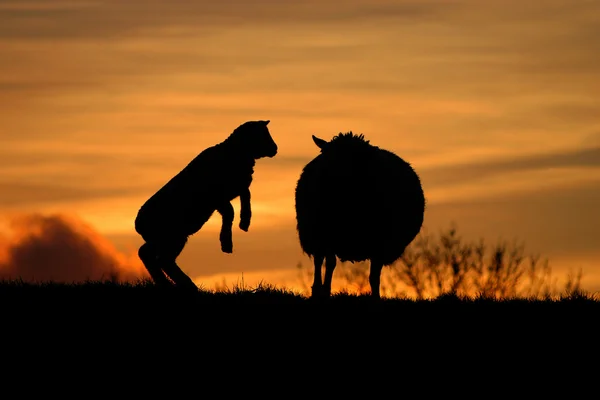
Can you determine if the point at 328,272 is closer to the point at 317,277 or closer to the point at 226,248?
the point at 317,277

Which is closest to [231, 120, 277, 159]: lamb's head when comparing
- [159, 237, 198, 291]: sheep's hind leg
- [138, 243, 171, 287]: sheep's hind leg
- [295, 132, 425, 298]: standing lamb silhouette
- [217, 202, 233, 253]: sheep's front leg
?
[217, 202, 233, 253]: sheep's front leg

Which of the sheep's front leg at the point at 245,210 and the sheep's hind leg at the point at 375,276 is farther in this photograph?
the sheep's hind leg at the point at 375,276

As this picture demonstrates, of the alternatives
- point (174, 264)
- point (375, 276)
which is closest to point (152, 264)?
point (174, 264)

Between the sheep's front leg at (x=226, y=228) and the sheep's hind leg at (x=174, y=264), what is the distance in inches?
18.3

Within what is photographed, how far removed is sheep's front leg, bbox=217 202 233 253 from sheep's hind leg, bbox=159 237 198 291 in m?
0.47

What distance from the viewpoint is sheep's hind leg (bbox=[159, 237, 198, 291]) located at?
43.8ft

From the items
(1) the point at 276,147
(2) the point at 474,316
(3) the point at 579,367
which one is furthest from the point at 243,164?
(3) the point at 579,367

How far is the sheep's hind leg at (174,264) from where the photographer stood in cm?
1335

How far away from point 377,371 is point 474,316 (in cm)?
217

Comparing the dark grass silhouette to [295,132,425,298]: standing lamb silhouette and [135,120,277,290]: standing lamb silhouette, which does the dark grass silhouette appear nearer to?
[135,120,277,290]: standing lamb silhouette

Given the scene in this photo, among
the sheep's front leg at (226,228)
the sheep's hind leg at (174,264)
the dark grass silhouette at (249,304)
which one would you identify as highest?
the sheep's front leg at (226,228)

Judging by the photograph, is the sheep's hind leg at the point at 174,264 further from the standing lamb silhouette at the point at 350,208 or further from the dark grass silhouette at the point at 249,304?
the standing lamb silhouette at the point at 350,208

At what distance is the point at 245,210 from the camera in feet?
45.0

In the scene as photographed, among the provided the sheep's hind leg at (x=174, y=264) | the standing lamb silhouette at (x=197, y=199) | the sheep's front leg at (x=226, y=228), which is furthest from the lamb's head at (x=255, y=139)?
the sheep's hind leg at (x=174, y=264)
